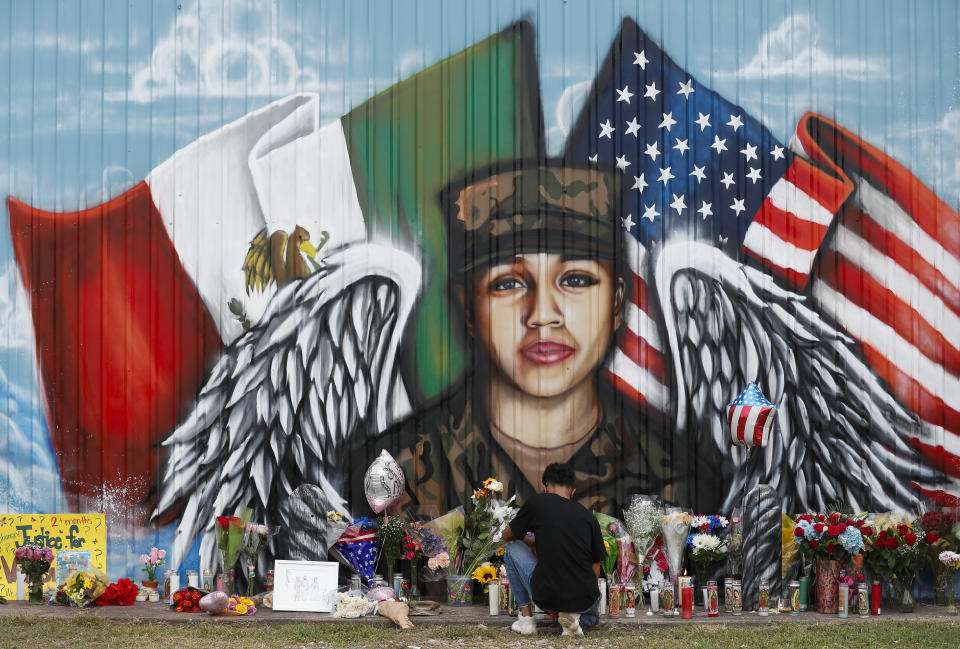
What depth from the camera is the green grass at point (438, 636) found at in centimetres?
700

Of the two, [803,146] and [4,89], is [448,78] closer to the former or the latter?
[803,146]

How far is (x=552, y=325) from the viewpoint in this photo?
8828mm

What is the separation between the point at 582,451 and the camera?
8.77 m

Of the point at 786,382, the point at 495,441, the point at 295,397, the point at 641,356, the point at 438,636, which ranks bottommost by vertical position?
the point at 438,636

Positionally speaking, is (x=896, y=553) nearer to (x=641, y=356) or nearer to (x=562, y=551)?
(x=641, y=356)

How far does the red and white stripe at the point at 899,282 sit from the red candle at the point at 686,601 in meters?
2.41

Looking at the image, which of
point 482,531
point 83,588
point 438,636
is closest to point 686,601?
point 482,531

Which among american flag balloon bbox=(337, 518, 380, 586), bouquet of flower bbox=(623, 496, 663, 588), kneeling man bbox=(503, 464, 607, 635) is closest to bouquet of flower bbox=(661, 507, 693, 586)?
bouquet of flower bbox=(623, 496, 663, 588)

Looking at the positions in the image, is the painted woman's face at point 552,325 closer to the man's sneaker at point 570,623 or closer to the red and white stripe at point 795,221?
the red and white stripe at point 795,221

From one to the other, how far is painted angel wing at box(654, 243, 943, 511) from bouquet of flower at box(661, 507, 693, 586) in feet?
2.60

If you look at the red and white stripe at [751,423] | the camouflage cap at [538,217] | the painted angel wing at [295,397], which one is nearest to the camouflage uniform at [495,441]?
the camouflage cap at [538,217]

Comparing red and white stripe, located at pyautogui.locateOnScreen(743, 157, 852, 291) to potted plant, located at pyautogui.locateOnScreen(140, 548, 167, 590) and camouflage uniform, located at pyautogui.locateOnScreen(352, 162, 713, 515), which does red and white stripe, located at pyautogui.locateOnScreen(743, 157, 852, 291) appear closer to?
camouflage uniform, located at pyautogui.locateOnScreen(352, 162, 713, 515)

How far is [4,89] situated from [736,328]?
Result: 21.0ft

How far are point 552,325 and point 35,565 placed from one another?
4.40 m
